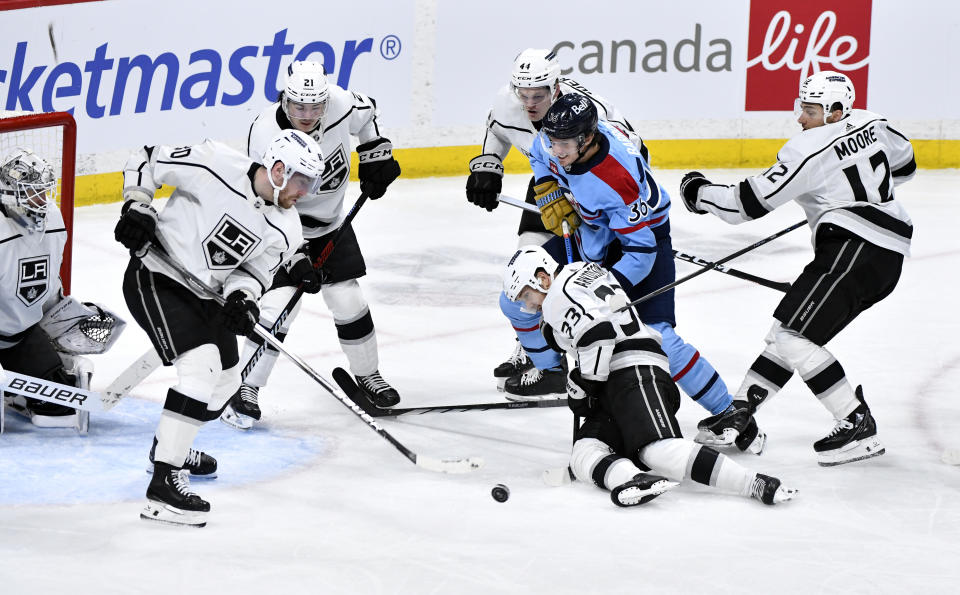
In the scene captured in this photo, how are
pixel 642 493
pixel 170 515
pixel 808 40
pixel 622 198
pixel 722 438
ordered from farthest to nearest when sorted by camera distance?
pixel 808 40
pixel 722 438
pixel 622 198
pixel 642 493
pixel 170 515

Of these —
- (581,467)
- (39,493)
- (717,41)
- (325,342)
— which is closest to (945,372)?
(581,467)

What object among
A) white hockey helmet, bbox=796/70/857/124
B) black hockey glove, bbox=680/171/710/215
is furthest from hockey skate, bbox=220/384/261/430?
white hockey helmet, bbox=796/70/857/124

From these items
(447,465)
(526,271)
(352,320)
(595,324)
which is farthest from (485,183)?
(447,465)

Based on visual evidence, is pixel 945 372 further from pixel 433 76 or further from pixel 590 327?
pixel 433 76

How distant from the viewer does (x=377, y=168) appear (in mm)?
4562

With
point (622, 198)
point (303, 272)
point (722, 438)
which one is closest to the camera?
point (622, 198)

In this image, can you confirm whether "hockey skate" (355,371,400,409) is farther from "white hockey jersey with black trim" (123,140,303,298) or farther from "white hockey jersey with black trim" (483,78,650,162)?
"white hockey jersey with black trim" (123,140,303,298)

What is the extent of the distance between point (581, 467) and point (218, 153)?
1280mm

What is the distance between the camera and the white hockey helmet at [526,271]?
373cm

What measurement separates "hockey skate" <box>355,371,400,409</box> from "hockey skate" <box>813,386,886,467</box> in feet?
4.65

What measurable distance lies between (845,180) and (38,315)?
2494mm

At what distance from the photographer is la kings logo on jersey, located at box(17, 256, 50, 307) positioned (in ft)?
Answer: 13.8

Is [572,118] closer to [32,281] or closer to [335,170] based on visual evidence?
[335,170]

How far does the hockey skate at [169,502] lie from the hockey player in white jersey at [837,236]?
164 cm
